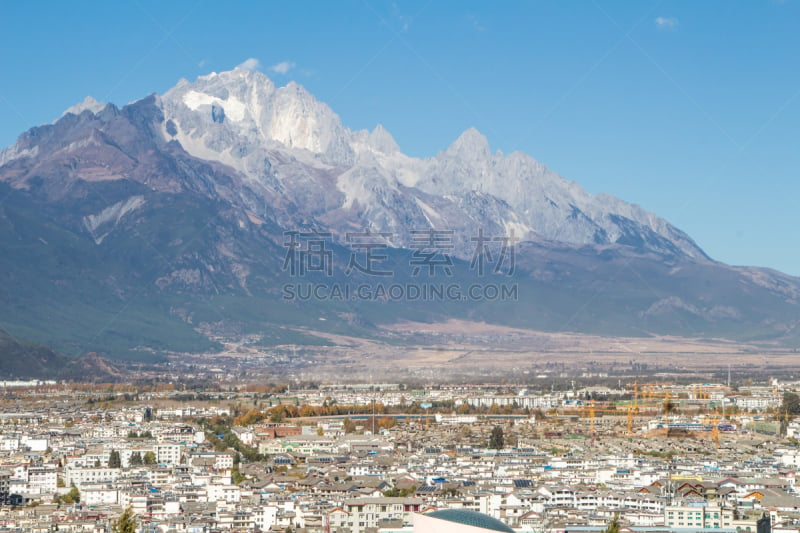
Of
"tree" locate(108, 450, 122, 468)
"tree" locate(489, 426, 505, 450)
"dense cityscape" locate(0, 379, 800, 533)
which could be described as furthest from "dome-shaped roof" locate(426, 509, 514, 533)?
"tree" locate(489, 426, 505, 450)

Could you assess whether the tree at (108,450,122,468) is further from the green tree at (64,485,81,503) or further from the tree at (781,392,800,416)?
the tree at (781,392,800,416)

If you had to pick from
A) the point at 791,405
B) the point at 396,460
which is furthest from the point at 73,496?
the point at 791,405

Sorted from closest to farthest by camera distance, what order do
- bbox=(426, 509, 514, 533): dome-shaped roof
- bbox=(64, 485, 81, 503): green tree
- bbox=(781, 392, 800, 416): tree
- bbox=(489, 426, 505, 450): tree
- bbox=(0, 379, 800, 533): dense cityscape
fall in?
1. bbox=(426, 509, 514, 533): dome-shaped roof
2. bbox=(0, 379, 800, 533): dense cityscape
3. bbox=(64, 485, 81, 503): green tree
4. bbox=(489, 426, 505, 450): tree
5. bbox=(781, 392, 800, 416): tree

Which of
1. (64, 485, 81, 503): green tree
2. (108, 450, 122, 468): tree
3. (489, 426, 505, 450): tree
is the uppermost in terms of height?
(489, 426, 505, 450): tree

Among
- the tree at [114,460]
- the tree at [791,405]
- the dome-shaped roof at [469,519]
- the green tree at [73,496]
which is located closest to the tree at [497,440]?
the tree at [114,460]

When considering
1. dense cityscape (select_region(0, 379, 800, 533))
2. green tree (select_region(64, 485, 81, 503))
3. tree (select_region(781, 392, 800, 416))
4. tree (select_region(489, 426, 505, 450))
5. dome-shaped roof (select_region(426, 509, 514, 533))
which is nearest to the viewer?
dome-shaped roof (select_region(426, 509, 514, 533))

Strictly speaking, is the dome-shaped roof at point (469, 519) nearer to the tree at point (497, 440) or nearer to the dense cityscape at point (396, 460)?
the dense cityscape at point (396, 460)
